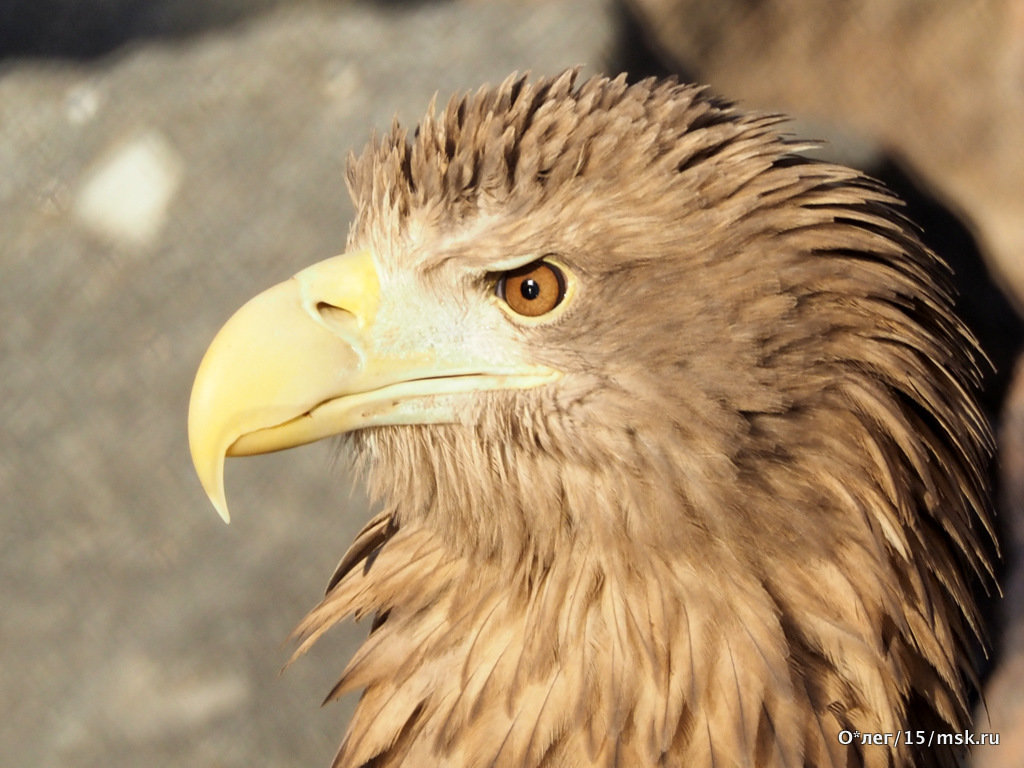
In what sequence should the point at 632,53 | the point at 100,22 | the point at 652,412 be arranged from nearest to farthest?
the point at 652,412
the point at 632,53
the point at 100,22

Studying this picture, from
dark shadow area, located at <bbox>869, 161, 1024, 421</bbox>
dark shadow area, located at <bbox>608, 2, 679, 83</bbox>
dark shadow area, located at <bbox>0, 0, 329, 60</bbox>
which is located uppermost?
dark shadow area, located at <bbox>0, 0, 329, 60</bbox>

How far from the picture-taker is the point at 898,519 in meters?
1.18

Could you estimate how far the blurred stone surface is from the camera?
6.62 feet

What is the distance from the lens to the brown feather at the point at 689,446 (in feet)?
3.71

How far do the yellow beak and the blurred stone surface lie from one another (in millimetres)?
845

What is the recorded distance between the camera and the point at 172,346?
2.09m

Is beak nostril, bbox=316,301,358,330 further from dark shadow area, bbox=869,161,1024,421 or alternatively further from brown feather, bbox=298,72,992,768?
dark shadow area, bbox=869,161,1024,421

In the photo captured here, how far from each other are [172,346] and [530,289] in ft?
3.81

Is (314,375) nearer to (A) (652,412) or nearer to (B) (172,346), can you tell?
(A) (652,412)

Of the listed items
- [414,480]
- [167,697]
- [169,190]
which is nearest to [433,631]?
[414,480]

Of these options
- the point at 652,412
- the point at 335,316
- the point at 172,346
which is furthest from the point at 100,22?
the point at 652,412

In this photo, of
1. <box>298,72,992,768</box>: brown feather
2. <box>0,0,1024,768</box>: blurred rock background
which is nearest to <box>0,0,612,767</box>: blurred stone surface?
<box>0,0,1024,768</box>: blurred rock background

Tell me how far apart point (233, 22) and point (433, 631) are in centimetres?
140

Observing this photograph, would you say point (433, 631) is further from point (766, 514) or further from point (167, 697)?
point (167, 697)
